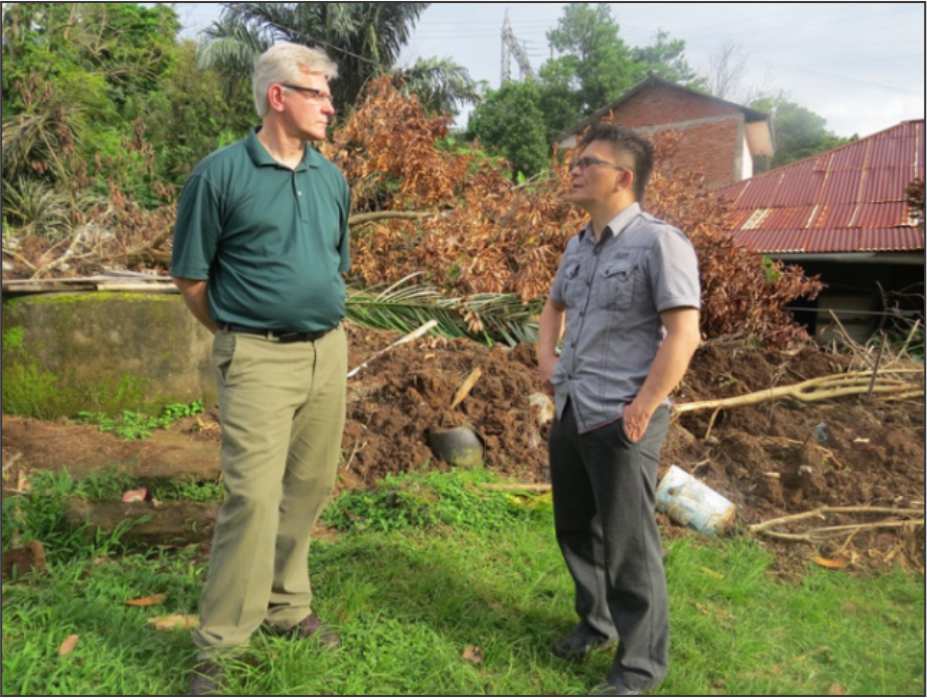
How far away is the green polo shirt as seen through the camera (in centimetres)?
264

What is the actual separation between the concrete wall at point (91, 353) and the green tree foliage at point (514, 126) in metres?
21.2

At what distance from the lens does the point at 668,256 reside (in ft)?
8.26

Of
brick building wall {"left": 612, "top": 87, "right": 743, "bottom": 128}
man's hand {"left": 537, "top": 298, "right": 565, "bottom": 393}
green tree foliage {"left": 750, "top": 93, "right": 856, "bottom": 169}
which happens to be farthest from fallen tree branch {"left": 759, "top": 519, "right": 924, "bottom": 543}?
green tree foliage {"left": 750, "top": 93, "right": 856, "bottom": 169}

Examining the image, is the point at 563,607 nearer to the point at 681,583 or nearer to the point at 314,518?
the point at 681,583

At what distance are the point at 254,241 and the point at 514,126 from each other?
25391 mm

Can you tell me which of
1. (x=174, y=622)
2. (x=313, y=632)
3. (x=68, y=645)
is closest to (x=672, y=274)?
(x=313, y=632)

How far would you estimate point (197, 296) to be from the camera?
108 inches

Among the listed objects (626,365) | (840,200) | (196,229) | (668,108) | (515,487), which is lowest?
(515,487)

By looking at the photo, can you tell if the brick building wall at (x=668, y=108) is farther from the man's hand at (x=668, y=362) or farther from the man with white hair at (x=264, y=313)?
the man's hand at (x=668, y=362)

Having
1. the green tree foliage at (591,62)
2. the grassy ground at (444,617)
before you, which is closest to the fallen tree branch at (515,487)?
the grassy ground at (444,617)

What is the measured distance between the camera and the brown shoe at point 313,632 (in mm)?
2900

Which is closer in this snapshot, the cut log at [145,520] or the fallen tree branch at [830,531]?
the cut log at [145,520]

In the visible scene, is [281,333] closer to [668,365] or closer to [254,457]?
[254,457]

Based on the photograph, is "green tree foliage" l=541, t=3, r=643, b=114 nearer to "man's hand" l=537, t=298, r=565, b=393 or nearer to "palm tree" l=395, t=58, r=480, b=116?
"palm tree" l=395, t=58, r=480, b=116
